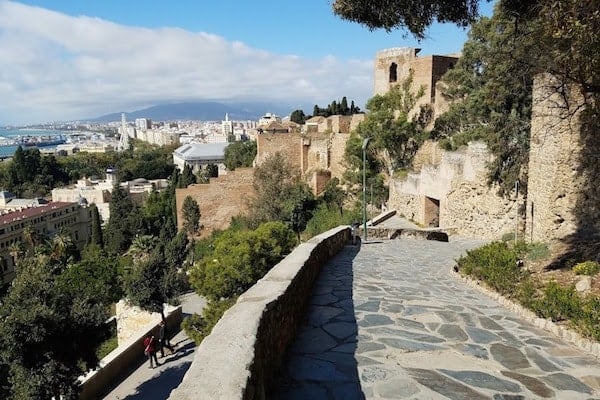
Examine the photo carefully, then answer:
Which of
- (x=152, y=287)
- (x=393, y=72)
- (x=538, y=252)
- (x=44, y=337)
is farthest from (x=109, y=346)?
(x=393, y=72)

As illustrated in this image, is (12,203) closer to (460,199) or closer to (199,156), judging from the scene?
(199,156)

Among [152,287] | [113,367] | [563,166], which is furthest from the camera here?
[152,287]

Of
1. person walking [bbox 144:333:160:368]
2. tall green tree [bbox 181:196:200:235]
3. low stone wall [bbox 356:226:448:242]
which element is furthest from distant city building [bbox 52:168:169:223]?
low stone wall [bbox 356:226:448:242]

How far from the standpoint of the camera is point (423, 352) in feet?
13.1

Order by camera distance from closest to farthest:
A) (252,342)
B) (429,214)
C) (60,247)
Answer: (252,342)
(429,214)
(60,247)

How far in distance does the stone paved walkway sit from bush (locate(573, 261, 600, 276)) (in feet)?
4.43

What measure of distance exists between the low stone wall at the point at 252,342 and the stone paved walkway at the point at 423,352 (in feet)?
0.75

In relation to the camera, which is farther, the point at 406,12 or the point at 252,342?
the point at 406,12

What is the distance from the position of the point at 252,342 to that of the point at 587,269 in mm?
5491

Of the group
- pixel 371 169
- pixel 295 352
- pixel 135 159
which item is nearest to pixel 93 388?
pixel 295 352

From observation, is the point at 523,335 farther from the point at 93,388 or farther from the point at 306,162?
the point at 306,162

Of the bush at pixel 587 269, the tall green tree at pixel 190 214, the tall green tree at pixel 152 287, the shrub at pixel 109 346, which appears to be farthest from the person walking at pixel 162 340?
the tall green tree at pixel 190 214

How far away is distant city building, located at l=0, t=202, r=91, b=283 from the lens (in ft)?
173

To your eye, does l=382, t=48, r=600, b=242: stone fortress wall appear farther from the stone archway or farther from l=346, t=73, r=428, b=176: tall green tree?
l=346, t=73, r=428, b=176: tall green tree
